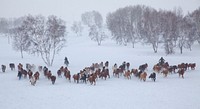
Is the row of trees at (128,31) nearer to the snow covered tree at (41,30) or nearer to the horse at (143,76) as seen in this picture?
the snow covered tree at (41,30)

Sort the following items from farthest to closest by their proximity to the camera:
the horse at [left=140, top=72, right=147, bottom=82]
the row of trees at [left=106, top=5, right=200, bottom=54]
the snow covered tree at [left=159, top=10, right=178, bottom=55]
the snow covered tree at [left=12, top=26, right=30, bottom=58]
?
1. the row of trees at [left=106, top=5, right=200, bottom=54]
2. the snow covered tree at [left=159, top=10, right=178, bottom=55]
3. the snow covered tree at [left=12, top=26, right=30, bottom=58]
4. the horse at [left=140, top=72, right=147, bottom=82]

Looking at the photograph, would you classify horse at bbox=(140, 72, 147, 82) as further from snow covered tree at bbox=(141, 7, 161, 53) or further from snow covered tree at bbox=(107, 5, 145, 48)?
snow covered tree at bbox=(107, 5, 145, 48)

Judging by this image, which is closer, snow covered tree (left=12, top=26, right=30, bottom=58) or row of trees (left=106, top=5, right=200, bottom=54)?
snow covered tree (left=12, top=26, right=30, bottom=58)

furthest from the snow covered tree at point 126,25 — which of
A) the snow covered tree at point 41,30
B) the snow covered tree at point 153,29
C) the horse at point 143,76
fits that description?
the horse at point 143,76

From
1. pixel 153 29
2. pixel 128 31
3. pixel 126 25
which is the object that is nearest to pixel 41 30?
pixel 153 29

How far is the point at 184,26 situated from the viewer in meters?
52.9

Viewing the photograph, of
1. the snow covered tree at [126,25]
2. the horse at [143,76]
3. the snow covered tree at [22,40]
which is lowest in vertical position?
the horse at [143,76]

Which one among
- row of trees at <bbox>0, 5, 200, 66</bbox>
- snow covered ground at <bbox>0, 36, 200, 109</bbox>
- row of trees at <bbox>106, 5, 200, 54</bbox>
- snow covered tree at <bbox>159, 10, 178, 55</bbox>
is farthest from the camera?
row of trees at <bbox>106, 5, 200, 54</bbox>

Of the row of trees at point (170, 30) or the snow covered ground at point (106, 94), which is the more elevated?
the row of trees at point (170, 30)

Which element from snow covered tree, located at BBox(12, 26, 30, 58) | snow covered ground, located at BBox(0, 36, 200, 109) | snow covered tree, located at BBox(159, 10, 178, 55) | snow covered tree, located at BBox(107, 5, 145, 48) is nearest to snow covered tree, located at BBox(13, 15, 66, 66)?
snow covered tree, located at BBox(12, 26, 30, 58)

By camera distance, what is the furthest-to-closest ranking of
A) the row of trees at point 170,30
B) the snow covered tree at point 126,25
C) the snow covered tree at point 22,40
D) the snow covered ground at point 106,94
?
the snow covered tree at point 126,25
the row of trees at point 170,30
the snow covered tree at point 22,40
the snow covered ground at point 106,94

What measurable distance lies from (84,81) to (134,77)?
6.38 metres

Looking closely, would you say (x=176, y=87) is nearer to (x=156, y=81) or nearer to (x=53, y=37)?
(x=156, y=81)

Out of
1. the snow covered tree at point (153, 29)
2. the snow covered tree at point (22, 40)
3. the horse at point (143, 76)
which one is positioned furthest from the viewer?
the snow covered tree at point (153, 29)
